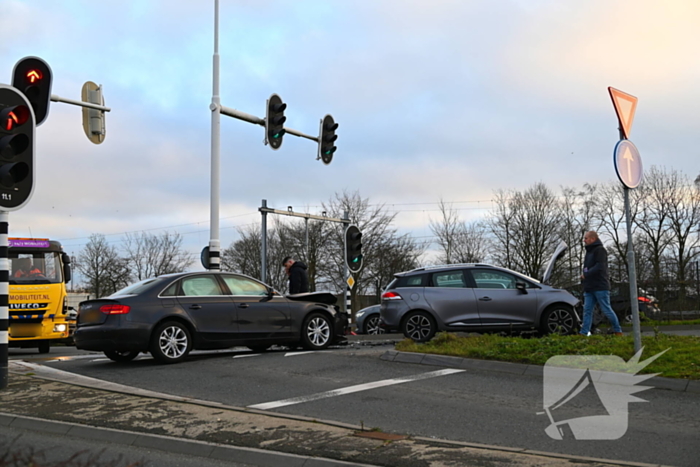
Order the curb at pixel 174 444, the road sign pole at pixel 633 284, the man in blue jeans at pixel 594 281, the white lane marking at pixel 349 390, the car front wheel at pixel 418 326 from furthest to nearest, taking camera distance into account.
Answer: the car front wheel at pixel 418 326 < the man in blue jeans at pixel 594 281 < the road sign pole at pixel 633 284 < the white lane marking at pixel 349 390 < the curb at pixel 174 444

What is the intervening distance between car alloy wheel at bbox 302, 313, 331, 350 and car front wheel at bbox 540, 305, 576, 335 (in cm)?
425

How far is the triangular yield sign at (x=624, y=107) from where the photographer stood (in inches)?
372

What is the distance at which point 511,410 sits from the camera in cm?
749

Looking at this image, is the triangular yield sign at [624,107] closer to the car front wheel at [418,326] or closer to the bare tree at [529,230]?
the car front wheel at [418,326]

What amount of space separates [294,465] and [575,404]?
3.69 m

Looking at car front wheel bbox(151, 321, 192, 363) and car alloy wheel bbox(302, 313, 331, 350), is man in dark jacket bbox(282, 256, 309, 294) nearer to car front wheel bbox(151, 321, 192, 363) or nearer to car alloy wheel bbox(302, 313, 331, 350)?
car alloy wheel bbox(302, 313, 331, 350)

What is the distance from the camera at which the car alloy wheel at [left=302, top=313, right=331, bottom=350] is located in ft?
43.1

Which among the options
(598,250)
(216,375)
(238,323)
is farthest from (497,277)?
(216,375)

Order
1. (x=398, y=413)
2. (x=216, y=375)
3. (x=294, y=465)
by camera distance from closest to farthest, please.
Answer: (x=294, y=465)
(x=398, y=413)
(x=216, y=375)

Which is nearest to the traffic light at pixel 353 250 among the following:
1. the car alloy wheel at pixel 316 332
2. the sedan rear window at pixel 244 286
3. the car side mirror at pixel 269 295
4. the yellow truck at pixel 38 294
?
the yellow truck at pixel 38 294

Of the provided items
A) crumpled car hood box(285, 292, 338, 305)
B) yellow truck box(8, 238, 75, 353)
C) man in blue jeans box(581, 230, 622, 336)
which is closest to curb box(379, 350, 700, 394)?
crumpled car hood box(285, 292, 338, 305)

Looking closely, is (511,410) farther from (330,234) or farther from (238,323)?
(330,234)

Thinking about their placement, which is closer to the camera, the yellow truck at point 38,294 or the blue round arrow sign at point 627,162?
the blue round arrow sign at point 627,162

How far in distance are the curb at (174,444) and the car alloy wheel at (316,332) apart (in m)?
6.45
